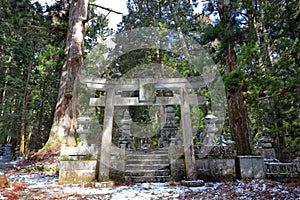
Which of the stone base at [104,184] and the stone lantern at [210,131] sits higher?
the stone lantern at [210,131]

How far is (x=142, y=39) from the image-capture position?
15.7 meters

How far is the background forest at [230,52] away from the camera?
6.04 m

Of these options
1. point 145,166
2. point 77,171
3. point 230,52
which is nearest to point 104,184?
point 77,171

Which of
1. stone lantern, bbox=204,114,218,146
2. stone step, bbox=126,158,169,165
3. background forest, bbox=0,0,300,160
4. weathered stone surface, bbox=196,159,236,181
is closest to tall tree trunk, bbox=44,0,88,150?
background forest, bbox=0,0,300,160

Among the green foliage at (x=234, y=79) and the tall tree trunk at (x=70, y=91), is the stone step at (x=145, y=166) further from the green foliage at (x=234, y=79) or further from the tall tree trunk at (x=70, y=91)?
the green foliage at (x=234, y=79)

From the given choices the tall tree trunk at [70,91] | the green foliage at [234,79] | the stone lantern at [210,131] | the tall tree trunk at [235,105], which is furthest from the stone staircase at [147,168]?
the green foliage at [234,79]

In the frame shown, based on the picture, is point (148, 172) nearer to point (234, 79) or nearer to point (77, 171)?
point (77, 171)

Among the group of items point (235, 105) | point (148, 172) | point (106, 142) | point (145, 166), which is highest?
point (235, 105)

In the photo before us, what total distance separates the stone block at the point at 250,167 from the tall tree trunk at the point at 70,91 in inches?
223

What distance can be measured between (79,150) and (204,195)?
11.9ft

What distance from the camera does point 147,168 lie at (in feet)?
22.0

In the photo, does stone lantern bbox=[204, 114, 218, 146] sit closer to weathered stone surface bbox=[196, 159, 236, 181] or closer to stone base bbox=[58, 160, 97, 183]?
weathered stone surface bbox=[196, 159, 236, 181]

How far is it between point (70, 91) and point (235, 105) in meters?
6.05

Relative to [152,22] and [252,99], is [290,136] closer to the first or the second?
[252,99]
